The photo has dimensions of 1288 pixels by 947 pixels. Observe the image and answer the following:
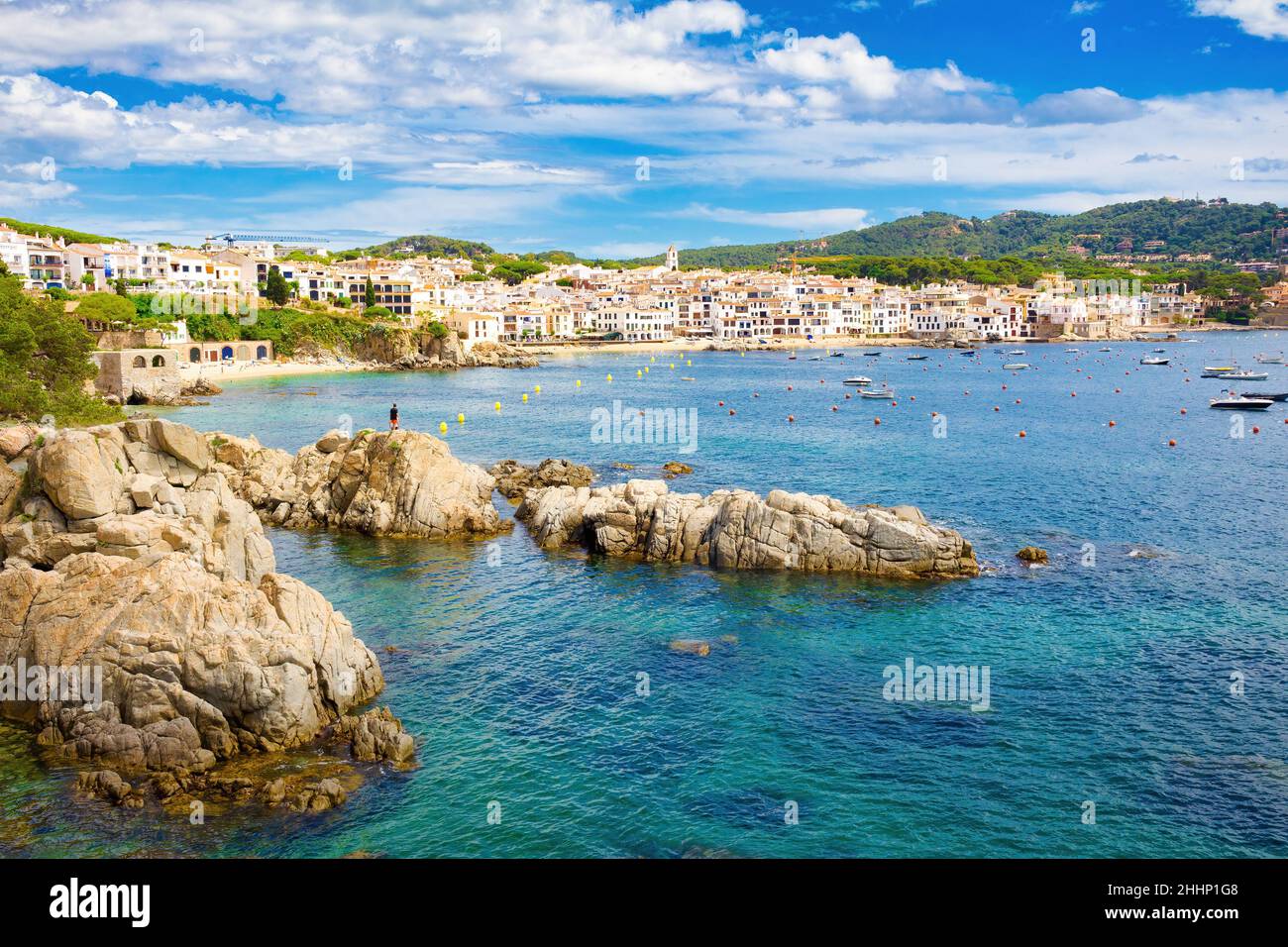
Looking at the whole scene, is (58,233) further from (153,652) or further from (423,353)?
(153,652)

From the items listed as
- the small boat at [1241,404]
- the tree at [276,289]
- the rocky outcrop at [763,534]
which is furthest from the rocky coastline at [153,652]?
the tree at [276,289]

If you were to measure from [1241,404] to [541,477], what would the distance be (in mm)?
59555

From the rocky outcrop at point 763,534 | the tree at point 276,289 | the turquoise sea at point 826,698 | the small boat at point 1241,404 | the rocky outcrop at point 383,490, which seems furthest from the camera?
the tree at point 276,289

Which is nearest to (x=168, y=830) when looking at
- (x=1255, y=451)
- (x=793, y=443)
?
(x=793, y=443)

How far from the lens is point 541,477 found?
44719 mm

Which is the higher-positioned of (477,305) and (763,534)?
(477,305)

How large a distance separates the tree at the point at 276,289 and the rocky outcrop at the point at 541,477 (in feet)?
310

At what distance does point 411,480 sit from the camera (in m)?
37.4

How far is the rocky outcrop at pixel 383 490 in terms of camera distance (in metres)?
36.8

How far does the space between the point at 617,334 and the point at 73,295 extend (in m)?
98.9

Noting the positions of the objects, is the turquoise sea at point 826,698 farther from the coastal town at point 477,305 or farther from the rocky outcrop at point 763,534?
the coastal town at point 477,305

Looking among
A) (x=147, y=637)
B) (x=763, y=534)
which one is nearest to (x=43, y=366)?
(x=147, y=637)

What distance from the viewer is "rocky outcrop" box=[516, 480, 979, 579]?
30.3 metres
